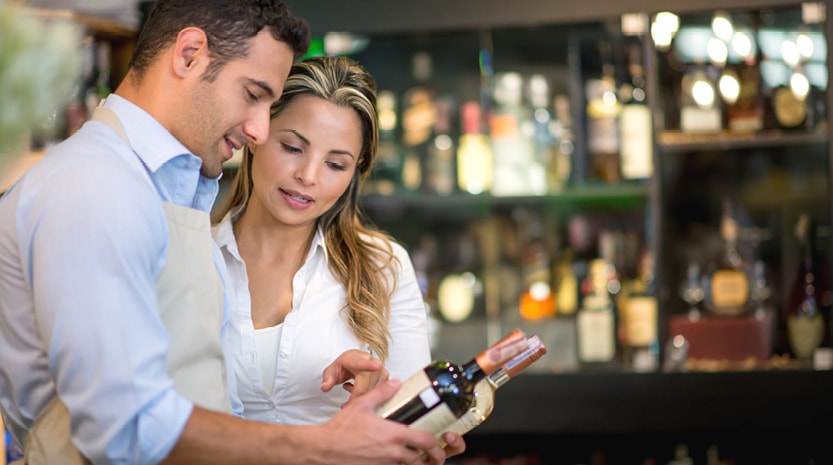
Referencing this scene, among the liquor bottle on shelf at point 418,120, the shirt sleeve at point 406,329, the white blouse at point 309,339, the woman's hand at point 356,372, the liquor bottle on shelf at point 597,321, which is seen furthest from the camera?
the liquor bottle on shelf at point 418,120

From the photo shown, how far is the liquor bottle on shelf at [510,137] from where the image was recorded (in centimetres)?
345

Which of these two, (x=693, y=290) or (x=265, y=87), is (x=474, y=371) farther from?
(x=693, y=290)

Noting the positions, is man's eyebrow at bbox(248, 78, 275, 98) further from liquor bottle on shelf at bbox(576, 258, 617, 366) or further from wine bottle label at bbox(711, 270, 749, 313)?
wine bottle label at bbox(711, 270, 749, 313)

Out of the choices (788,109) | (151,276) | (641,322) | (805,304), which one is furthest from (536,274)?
(151,276)

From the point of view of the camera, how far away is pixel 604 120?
3.41 metres

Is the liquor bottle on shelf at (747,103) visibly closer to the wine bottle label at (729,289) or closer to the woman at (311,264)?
the wine bottle label at (729,289)

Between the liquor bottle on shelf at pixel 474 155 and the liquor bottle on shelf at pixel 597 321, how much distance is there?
48 cm

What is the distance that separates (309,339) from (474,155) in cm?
171

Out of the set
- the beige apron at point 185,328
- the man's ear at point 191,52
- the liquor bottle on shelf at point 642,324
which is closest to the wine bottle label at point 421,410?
the beige apron at point 185,328

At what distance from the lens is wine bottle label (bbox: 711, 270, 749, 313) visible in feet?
10.8

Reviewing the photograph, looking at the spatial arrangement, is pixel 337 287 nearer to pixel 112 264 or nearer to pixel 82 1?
pixel 112 264

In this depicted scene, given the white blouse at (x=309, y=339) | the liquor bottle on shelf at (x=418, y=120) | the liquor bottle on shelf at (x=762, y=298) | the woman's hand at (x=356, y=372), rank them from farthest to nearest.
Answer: the liquor bottle on shelf at (x=418, y=120) → the liquor bottle on shelf at (x=762, y=298) → the white blouse at (x=309, y=339) → the woman's hand at (x=356, y=372)

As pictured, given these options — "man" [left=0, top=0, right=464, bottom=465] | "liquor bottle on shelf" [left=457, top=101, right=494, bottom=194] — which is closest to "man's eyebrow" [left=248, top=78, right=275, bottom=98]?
"man" [left=0, top=0, right=464, bottom=465]

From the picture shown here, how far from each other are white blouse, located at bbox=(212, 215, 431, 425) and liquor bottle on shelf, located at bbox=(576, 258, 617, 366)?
4.83 feet
